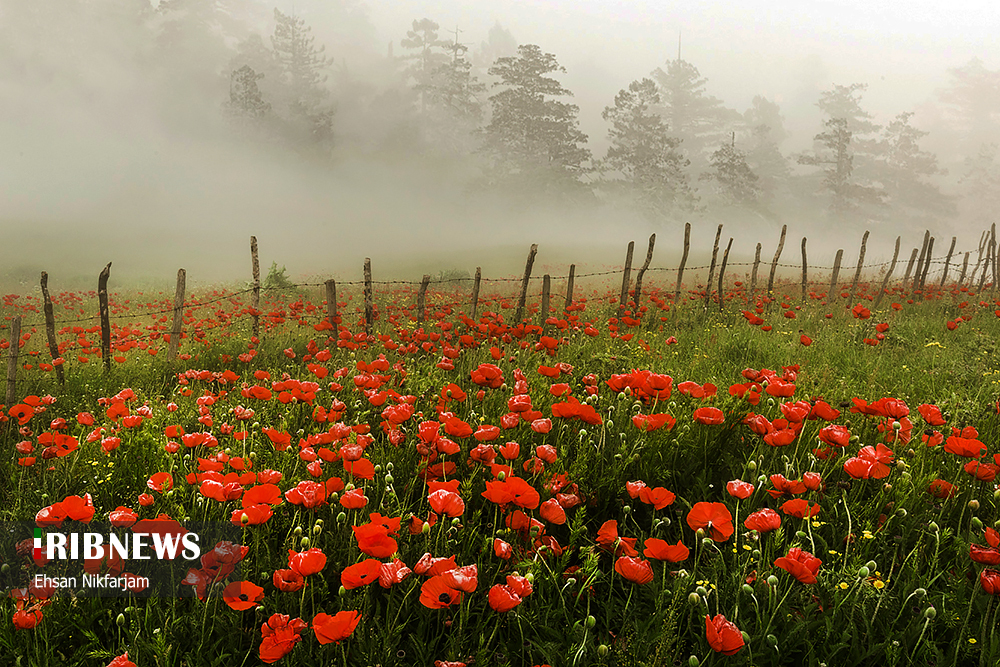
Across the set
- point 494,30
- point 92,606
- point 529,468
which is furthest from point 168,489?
point 494,30

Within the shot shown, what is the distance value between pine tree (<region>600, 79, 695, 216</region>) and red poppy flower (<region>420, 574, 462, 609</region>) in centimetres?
3603

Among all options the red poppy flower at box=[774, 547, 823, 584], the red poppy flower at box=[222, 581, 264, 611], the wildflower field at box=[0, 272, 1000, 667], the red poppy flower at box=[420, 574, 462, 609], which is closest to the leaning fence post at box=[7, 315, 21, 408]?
the wildflower field at box=[0, 272, 1000, 667]

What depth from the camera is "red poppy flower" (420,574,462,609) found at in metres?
1.30

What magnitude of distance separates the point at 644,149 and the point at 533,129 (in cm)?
756

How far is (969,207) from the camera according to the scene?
169 feet

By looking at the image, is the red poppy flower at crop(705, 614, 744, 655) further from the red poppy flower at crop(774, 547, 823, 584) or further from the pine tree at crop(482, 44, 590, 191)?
the pine tree at crop(482, 44, 590, 191)

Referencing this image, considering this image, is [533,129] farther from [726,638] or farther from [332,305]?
[726,638]

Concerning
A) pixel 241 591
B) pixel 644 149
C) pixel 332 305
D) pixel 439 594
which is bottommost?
pixel 332 305

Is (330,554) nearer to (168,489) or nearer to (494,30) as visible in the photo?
(168,489)

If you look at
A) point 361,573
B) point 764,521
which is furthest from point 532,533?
point 764,521

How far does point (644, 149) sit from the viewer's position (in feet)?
112

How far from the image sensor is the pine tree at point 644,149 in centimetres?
3406

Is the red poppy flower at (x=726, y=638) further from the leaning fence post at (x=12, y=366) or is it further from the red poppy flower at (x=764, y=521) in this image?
the leaning fence post at (x=12, y=366)

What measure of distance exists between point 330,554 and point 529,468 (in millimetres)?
800
